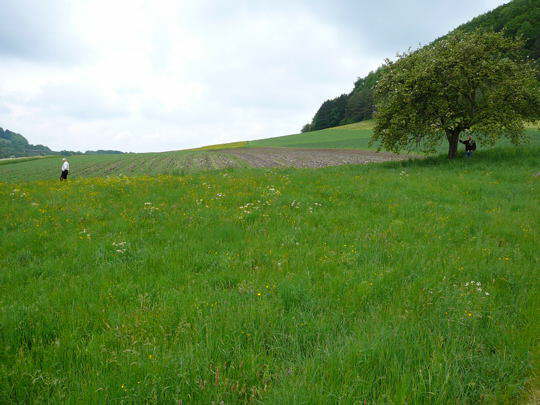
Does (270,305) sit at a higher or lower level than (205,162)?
lower

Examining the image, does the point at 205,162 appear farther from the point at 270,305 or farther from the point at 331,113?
the point at 331,113

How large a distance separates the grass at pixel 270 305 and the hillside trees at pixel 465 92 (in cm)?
1310

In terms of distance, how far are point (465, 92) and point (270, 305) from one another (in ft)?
77.8

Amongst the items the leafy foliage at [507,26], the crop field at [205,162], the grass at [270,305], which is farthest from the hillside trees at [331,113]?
the grass at [270,305]

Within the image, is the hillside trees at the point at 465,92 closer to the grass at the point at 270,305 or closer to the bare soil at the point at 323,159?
the bare soil at the point at 323,159

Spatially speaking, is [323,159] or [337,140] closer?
[323,159]

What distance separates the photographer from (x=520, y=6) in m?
102

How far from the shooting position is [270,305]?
14.7 feet

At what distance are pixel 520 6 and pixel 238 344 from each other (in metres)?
147

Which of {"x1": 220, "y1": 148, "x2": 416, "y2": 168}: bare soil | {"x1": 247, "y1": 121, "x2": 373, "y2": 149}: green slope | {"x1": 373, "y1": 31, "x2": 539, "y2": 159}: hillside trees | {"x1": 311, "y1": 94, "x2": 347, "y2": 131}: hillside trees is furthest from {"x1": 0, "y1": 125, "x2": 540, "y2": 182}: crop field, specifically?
{"x1": 311, "y1": 94, "x2": 347, "y2": 131}: hillside trees

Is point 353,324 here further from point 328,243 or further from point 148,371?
point 328,243

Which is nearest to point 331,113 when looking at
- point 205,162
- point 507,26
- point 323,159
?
point 507,26

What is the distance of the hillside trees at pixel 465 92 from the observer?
Answer: 2012 centimetres

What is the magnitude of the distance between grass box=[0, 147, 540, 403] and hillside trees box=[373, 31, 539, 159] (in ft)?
43.0
